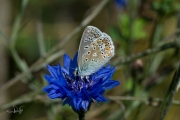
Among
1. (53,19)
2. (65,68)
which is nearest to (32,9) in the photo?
(53,19)

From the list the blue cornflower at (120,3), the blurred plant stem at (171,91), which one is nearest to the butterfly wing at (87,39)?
the blurred plant stem at (171,91)

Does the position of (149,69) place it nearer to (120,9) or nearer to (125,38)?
(125,38)

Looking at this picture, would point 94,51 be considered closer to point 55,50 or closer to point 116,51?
point 55,50

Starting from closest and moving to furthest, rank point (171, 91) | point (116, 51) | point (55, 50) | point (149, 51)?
point (171, 91) → point (149, 51) → point (55, 50) → point (116, 51)

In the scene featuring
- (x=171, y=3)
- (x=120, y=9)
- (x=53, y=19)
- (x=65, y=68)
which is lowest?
(x=65, y=68)

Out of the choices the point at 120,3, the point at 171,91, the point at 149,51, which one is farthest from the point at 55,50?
the point at 120,3

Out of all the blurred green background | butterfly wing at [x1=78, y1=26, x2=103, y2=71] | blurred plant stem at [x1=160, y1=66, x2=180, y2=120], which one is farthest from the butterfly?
the blurred green background

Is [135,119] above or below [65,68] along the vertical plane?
below

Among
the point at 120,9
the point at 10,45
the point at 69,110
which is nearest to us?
the point at 10,45
